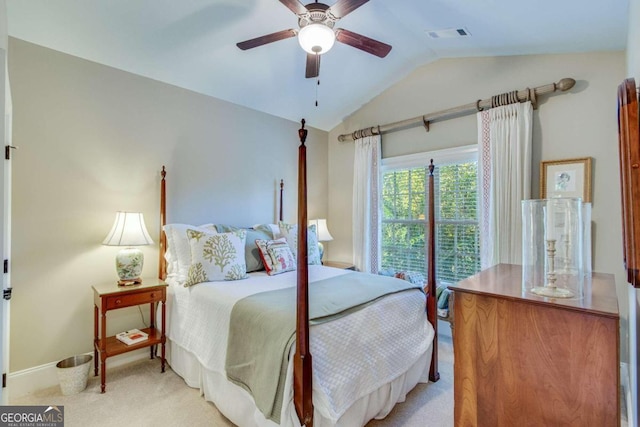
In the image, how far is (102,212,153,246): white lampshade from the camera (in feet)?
8.02

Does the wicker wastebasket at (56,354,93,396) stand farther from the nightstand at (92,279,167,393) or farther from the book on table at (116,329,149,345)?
the book on table at (116,329,149,345)

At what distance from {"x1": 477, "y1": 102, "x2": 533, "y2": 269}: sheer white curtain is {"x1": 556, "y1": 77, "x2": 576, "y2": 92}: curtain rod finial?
0.84ft

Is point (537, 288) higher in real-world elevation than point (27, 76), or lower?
lower

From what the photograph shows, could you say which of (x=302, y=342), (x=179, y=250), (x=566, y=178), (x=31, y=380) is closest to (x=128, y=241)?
(x=179, y=250)

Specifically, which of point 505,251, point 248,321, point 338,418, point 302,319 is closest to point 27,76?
point 248,321

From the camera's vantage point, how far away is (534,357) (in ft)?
3.54

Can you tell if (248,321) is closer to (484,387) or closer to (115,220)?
(484,387)

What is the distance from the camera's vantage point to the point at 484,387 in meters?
1.17

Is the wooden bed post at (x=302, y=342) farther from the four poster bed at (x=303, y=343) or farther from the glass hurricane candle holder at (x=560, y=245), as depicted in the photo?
the glass hurricane candle holder at (x=560, y=245)

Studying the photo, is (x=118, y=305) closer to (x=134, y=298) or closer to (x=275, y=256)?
(x=134, y=298)

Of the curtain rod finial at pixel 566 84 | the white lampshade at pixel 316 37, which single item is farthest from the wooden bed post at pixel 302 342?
the curtain rod finial at pixel 566 84

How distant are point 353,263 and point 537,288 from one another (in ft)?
10.2

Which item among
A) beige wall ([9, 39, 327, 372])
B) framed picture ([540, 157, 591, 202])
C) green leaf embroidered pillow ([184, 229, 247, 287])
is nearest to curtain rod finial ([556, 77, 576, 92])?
framed picture ([540, 157, 591, 202])

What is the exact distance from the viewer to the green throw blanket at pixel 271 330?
5.03 ft
